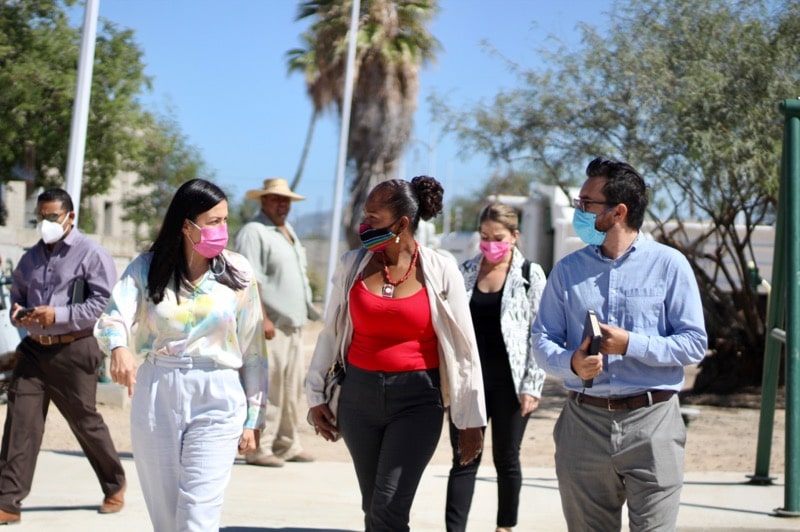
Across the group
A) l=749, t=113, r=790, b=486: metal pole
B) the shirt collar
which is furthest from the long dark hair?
l=749, t=113, r=790, b=486: metal pole

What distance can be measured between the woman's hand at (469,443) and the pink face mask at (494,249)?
144 centimetres

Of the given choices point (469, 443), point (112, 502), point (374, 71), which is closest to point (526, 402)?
point (469, 443)

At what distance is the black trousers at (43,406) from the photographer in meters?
6.79

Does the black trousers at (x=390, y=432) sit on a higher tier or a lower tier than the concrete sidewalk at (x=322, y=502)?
higher

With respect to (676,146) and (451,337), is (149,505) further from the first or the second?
(676,146)

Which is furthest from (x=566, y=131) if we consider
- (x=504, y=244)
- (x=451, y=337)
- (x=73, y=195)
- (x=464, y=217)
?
(x=464, y=217)

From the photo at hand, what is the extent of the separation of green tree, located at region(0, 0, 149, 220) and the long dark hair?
1524cm

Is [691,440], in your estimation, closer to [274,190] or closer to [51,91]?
[274,190]

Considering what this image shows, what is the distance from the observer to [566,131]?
50.2 ft

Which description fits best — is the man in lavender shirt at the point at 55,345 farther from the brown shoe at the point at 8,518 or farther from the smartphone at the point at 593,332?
the smartphone at the point at 593,332

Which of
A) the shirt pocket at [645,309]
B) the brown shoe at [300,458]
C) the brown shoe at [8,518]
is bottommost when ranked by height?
the brown shoe at [8,518]

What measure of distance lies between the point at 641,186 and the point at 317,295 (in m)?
33.8

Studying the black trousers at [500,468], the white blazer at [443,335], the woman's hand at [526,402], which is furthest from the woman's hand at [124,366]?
the woman's hand at [526,402]

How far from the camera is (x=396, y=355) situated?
16.6 feet
